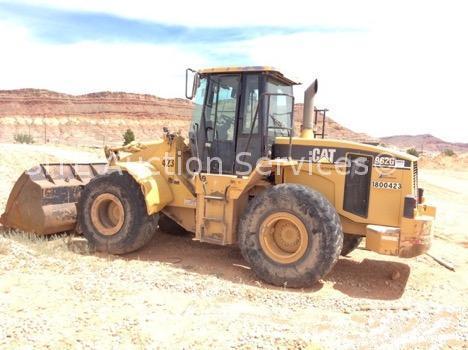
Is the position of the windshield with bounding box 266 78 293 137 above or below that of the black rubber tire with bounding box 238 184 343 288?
above

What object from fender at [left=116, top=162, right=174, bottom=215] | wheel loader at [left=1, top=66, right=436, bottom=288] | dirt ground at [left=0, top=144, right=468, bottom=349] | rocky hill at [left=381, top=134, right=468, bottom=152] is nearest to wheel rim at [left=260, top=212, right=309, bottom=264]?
wheel loader at [left=1, top=66, right=436, bottom=288]

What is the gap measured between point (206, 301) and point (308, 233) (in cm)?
154

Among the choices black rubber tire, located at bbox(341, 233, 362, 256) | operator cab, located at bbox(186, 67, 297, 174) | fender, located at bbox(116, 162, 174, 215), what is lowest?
black rubber tire, located at bbox(341, 233, 362, 256)

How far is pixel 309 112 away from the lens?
24.4ft

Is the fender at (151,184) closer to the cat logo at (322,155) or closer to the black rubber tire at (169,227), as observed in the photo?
the black rubber tire at (169,227)

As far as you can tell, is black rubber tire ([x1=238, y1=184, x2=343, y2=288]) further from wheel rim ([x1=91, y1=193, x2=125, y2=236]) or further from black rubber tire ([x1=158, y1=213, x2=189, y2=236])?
black rubber tire ([x1=158, y1=213, x2=189, y2=236])

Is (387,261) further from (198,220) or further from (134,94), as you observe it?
(134,94)

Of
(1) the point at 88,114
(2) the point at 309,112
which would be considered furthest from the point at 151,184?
(1) the point at 88,114

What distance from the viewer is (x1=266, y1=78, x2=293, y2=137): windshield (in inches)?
272

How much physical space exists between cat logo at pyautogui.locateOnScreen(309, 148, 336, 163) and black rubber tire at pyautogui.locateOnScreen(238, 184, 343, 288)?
0.61 m

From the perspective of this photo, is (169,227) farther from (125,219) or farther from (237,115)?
(237,115)

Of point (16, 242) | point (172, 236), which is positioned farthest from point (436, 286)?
point (16, 242)

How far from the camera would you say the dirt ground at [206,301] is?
4328 mm

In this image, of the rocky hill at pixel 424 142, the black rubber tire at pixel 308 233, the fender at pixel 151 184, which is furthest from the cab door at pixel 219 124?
the rocky hill at pixel 424 142
